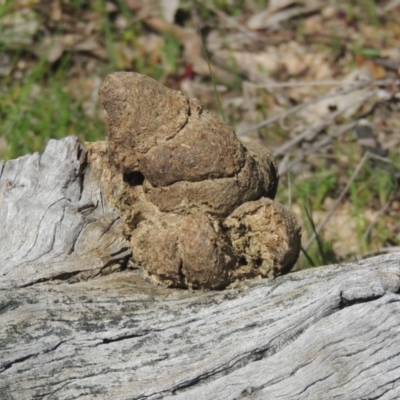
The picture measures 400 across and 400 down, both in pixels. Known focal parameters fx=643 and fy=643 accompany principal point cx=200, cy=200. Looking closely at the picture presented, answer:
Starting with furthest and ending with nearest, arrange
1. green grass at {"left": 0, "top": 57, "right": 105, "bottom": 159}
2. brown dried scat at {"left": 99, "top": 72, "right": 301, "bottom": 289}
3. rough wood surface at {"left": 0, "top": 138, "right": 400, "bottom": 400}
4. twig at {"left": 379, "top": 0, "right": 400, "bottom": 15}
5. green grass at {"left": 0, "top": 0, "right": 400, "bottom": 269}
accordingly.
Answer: twig at {"left": 379, "top": 0, "right": 400, "bottom": 15}
green grass at {"left": 0, "top": 57, "right": 105, "bottom": 159}
green grass at {"left": 0, "top": 0, "right": 400, "bottom": 269}
brown dried scat at {"left": 99, "top": 72, "right": 301, "bottom": 289}
rough wood surface at {"left": 0, "top": 138, "right": 400, "bottom": 400}

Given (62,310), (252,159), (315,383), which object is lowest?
(315,383)

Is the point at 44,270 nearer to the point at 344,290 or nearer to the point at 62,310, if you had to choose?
the point at 62,310

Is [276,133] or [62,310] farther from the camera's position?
[276,133]

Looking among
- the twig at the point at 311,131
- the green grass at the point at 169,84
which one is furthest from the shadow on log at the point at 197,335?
the twig at the point at 311,131

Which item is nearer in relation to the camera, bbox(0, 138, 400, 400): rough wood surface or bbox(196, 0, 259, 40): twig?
bbox(0, 138, 400, 400): rough wood surface

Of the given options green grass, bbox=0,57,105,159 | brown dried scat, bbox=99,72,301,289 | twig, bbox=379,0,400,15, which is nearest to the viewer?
brown dried scat, bbox=99,72,301,289

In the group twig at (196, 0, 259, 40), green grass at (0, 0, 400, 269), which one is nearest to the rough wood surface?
green grass at (0, 0, 400, 269)

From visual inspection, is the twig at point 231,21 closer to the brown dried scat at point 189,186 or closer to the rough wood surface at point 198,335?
the brown dried scat at point 189,186

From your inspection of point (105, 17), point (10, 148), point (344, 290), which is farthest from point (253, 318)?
point (105, 17)

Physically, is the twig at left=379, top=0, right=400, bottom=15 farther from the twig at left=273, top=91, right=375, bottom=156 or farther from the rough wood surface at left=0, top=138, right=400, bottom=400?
the rough wood surface at left=0, top=138, right=400, bottom=400

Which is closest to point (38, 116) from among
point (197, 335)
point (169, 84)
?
point (169, 84)
